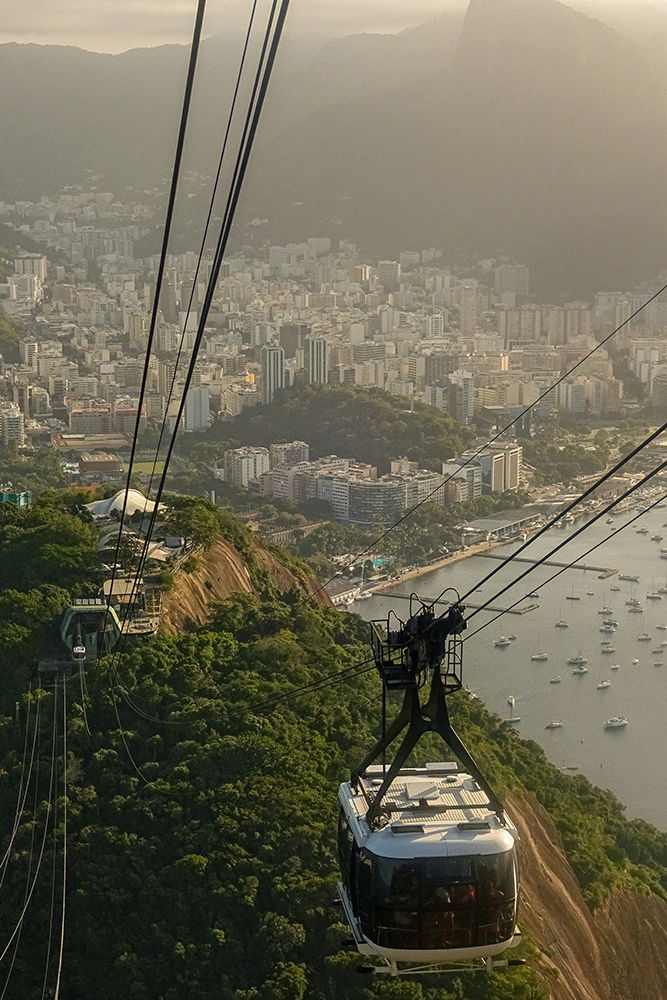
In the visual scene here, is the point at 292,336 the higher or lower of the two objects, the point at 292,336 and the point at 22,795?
the higher

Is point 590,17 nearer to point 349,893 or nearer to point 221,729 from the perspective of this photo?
point 221,729

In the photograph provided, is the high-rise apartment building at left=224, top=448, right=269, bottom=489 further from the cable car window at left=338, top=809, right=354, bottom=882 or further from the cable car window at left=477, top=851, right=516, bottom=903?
the cable car window at left=477, top=851, right=516, bottom=903

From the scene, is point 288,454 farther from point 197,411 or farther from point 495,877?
point 495,877

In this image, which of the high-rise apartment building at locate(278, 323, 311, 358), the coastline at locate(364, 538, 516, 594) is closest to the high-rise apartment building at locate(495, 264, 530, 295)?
the high-rise apartment building at locate(278, 323, 311, 358)

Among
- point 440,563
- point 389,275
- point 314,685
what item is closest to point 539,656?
point 440,563

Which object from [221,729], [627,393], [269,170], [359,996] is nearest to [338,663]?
[221,729]
